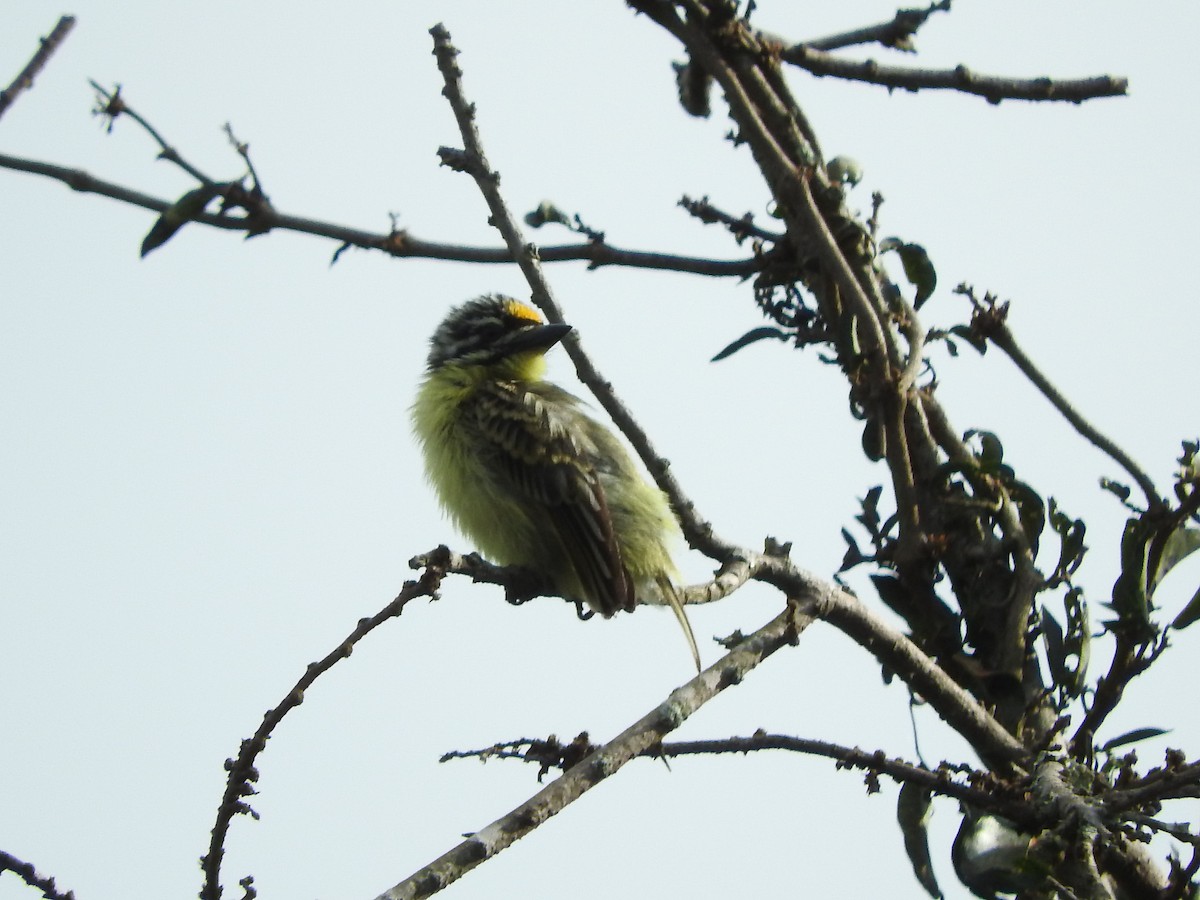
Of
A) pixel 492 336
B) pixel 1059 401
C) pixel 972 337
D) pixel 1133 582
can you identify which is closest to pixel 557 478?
pixel 492 336

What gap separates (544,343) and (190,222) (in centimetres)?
244

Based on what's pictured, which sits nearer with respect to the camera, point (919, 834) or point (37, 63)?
point (37, 63)

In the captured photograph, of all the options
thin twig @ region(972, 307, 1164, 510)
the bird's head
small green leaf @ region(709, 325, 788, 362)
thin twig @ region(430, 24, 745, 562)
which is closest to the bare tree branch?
thin twig @ region(972, 307, 1164, 510)

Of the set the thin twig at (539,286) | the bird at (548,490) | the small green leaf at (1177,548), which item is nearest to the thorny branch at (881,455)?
the thin twig at (539,286)

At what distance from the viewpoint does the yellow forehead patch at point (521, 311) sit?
19.7ft

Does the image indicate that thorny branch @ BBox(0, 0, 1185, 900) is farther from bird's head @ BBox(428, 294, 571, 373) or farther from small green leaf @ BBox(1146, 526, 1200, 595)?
bird's head @ BBox(428, 294, 571, 373)

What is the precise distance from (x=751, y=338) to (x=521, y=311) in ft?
6.66

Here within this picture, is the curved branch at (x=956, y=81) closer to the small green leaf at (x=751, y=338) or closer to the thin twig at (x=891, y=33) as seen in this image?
the thin twig at (x=891, y=33)

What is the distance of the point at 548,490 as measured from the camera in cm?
484

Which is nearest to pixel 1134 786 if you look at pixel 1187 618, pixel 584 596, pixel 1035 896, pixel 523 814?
pixel 1035 896

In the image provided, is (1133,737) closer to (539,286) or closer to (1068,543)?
(1068,543)

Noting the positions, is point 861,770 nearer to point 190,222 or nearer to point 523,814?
point 523,814

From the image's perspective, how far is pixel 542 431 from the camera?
196 inches

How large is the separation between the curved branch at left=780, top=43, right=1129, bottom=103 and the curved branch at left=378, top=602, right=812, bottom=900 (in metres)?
1.77
